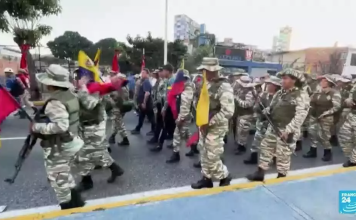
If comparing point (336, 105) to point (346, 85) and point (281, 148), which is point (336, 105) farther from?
point (281, 148)

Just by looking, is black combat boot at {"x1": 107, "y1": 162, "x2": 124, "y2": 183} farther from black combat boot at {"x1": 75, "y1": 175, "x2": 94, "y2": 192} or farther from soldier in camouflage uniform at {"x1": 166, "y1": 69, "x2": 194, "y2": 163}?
soldier in camouflage uniform at {"x1": 166, "y1": 69, "x2": 194, "y2": 163}

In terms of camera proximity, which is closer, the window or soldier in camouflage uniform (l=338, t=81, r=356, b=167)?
soldier in camouflage uniform (l=338, t=81, r=356, b=167)

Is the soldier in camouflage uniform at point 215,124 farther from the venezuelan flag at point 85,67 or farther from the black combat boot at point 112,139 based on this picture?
the black combat boot at point 112,139

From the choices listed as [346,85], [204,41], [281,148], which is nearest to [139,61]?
[204,41]

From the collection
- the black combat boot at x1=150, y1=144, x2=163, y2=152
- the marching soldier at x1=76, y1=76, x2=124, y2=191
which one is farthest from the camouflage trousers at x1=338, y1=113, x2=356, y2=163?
the marching soldier at x1=76, y1=76, x2=124, y2=191

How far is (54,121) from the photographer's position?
8.75 feet

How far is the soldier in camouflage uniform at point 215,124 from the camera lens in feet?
11.2

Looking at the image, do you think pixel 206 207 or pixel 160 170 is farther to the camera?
pixel 160 170

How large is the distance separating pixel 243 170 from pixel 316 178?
1.66 m

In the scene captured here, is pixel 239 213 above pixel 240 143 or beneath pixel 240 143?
above

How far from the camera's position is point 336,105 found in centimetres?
531

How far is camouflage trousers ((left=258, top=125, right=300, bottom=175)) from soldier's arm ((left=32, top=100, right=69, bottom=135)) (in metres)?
2.62

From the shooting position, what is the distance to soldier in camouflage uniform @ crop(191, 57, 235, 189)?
3402mm

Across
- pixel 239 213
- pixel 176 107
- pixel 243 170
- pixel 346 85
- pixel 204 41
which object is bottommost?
pixel 243 170
